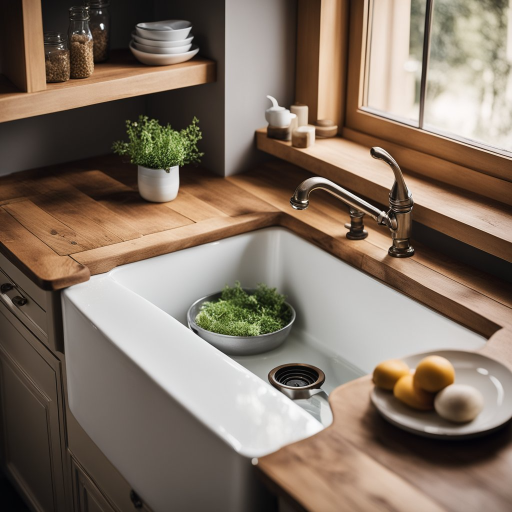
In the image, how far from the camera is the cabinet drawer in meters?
1.65

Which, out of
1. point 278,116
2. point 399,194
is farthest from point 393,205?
point 278,116

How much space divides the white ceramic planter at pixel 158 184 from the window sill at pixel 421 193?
1.08ft

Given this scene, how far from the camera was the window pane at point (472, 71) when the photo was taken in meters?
1.77

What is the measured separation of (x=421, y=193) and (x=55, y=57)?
3.13 ft

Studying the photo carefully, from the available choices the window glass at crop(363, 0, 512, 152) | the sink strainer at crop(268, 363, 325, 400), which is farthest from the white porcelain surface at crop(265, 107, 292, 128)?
the sink strainer at crop(268, 363, 325, 400)

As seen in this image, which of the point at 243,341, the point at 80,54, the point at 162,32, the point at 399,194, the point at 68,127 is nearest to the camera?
the point at 399,194

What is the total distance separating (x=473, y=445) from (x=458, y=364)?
17 centimetres

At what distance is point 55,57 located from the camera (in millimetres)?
1836

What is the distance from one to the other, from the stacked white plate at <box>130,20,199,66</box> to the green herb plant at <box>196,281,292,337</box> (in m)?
0.64

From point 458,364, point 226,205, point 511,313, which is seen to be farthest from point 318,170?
point 458,364

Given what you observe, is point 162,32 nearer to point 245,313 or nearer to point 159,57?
point 159,57

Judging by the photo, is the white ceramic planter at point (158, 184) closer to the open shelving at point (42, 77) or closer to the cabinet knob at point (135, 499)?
the open shelving at point (42, 77)

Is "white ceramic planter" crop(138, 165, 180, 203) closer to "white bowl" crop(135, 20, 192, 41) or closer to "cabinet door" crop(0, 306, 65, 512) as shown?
"white bowl" crop(135, 20, 192, 41)

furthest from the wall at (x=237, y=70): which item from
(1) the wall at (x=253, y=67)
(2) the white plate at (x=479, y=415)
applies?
(2) the white plate at (x=479, y=415)
